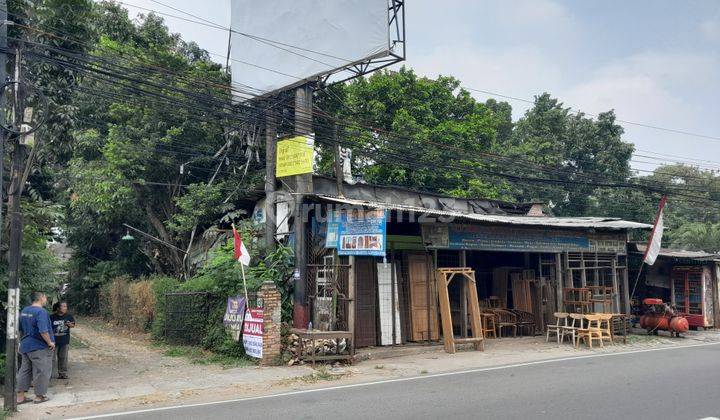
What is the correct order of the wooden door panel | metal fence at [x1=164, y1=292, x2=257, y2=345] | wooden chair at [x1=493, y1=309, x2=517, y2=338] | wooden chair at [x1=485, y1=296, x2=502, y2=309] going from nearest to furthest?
1. the wooden door panel
2. metal fence at [x1=164, y1=292, x2=257, y2=345]
3. wooden chair at [x1=493, y1=309, x2=517, y2=338]
4. wooden chair at [x1=485, y1=296, x2=502, y2=309]

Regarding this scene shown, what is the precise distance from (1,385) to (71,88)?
20.2ft

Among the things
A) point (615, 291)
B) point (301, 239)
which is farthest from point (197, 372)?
point (615, 291)

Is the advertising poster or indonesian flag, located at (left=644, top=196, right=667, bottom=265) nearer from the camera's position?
the advertising poster

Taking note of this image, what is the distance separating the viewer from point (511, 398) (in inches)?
334

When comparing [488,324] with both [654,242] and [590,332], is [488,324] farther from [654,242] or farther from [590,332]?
[654,242]

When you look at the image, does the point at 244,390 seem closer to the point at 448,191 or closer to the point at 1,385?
the point at 1,385

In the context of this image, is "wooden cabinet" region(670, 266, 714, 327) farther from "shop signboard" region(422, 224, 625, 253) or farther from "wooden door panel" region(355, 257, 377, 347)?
"wooden door panel" region(355, 257, 377, 347)

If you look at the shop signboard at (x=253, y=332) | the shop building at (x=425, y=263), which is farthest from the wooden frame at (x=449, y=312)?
the shop signboard at (x=253, y=332)

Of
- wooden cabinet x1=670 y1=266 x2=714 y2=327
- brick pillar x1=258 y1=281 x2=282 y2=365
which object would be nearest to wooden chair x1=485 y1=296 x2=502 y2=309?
wooden cabinet x1=670 y1=266 x2=714 y2=327

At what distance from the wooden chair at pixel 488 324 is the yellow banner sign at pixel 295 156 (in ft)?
23.6

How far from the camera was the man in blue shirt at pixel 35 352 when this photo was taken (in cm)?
884

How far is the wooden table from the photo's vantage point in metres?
12.2

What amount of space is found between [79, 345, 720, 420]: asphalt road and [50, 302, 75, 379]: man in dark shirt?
12.0 feet

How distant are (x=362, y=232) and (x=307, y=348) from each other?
2933 millimetres
